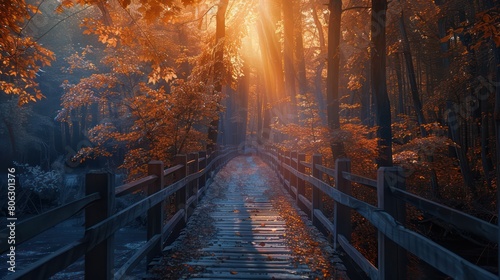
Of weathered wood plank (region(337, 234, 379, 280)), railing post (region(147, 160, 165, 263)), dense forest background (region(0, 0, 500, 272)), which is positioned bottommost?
weathered wood plank (region(337, 234, 379, 280))

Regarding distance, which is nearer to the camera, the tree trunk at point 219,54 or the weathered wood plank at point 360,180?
the weathered wood plank at point 360,180

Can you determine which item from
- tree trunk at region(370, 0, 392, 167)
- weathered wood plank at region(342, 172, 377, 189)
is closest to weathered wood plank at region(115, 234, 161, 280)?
weathered wood plank at region(342, 172, 377, 189)

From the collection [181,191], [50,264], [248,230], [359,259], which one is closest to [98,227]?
[50,264]

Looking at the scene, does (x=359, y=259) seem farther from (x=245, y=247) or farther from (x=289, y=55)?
(x=289, y=55)

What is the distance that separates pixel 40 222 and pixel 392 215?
10.2 ft

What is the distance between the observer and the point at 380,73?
1096 centimetres

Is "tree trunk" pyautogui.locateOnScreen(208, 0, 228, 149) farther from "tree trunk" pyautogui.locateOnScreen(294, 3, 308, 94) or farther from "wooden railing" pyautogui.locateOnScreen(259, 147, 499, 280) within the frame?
"wooden railing" pyautogui.locateOnScreen(259, 147, 499, 280)

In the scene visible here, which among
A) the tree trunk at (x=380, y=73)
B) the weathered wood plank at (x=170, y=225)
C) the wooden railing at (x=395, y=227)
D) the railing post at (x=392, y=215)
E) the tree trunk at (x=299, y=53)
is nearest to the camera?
the wooden railing at (x=395, y=227)

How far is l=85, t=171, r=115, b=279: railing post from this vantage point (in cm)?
375

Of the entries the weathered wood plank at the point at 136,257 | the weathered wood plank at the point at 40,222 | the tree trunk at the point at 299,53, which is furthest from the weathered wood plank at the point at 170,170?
the tree trunk at the point at 299,53

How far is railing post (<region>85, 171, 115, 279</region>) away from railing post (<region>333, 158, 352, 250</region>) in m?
3.51

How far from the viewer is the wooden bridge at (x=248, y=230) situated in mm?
2670

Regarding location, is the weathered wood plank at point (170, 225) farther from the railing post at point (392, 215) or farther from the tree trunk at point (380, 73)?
the tree trunk at point (380, 73)

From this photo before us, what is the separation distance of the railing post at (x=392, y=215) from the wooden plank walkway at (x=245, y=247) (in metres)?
1.51
